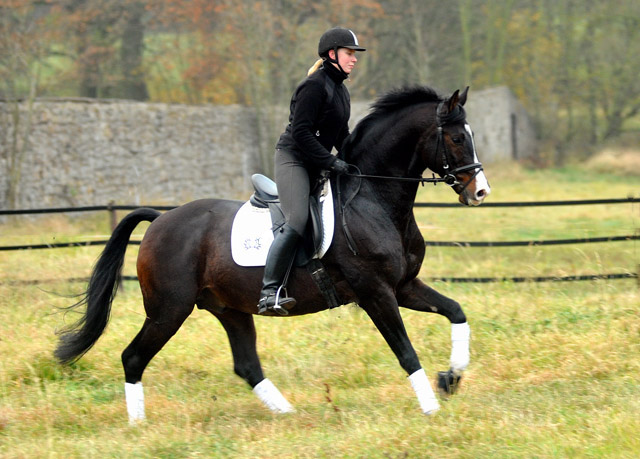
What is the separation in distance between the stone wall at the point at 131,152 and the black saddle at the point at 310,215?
1164 centimetres

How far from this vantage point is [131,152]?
1825 centimetres

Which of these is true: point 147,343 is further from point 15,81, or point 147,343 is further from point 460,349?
point 15,81

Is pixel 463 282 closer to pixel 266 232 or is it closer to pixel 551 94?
pixel 266 232

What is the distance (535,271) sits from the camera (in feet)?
34.1

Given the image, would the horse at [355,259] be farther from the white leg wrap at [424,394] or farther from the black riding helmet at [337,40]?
the black riding helmet at [337,40]

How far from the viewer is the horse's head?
5113mm

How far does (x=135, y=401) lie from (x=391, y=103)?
2.96 m

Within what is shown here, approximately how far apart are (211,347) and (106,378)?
41.7 inches

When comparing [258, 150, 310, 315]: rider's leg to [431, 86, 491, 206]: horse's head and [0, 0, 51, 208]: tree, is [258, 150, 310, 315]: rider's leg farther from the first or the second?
[0, 0, 51, 208]: tree

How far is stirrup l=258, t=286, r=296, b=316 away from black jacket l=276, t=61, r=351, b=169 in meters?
0.98

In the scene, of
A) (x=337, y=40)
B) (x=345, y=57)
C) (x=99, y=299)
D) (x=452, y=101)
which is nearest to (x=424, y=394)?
(x=452, y=101)

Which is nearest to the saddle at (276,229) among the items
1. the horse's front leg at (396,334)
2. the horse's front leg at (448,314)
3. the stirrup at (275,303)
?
the stirrup at (275,303)

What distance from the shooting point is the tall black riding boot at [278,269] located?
5.34 metres

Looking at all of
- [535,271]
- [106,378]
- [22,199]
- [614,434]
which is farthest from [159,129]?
[614,434]
